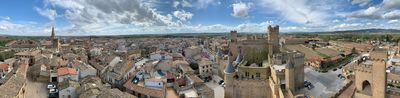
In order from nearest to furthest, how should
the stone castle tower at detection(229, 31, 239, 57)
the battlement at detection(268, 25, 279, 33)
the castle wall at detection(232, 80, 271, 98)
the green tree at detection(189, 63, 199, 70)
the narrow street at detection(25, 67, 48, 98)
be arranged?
the castle wall at detection(232, 80, 271, 98) < the narrow street at detection(25, 67, 48, 98) < the battlement at detection(268, 25, 279, 33) < the stone castle tower at detection(229, 31, 239, 57) < the green tree at detection(189, 63, 199, 70)

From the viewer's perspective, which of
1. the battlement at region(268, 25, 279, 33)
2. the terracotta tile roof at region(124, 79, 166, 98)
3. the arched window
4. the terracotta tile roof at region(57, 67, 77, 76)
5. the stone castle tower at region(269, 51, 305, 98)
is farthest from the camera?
the terracotta tile roof at region(57, 67, 77, 76)

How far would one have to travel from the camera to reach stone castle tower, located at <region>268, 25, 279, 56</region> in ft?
104

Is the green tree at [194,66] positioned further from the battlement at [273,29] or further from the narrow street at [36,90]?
the narrow street at [36,90]

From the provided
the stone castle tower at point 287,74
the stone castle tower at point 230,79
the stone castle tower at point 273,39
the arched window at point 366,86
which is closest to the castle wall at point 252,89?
the stone castle tower at point 230,79

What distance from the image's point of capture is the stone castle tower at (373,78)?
63.3 feet

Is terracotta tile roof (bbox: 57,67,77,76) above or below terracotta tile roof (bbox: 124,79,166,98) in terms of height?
above

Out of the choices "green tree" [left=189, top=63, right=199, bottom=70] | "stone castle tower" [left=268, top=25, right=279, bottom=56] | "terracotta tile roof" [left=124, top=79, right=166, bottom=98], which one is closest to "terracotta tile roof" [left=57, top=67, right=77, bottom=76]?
"terracotta tile roof" [left=124, top=79, right=166, bottom=98]

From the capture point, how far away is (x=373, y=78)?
65.7 feet

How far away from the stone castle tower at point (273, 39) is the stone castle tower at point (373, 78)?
33.1ft

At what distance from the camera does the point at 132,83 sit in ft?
120

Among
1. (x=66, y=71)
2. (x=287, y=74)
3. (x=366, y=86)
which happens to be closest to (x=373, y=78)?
(x=366, y=86)

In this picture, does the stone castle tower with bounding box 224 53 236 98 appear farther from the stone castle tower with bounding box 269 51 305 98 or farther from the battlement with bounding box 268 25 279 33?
the battlement with bounding box 268 25 279 33

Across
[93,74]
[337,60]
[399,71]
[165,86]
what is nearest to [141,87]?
[165,86]

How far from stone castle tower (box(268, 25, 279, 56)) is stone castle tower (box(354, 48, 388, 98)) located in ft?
33.1
